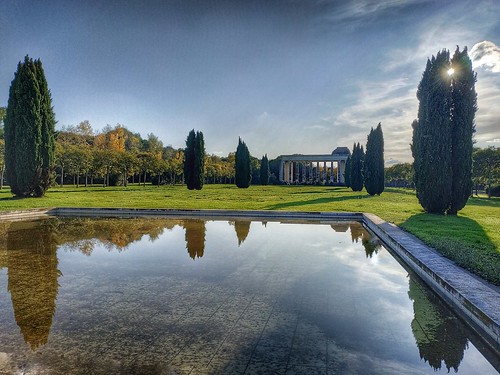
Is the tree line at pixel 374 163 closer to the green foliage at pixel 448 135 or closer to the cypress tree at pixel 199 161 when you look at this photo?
the green foliage at pixel 448 135

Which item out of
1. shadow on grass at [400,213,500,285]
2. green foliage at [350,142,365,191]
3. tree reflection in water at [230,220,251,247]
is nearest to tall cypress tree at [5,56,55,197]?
tree reflection in water at [230,220,251,247]

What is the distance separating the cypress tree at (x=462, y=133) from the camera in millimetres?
16859

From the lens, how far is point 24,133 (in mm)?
21953

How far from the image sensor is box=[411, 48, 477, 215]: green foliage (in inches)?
664

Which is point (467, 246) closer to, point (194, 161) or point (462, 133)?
point (462, 133)

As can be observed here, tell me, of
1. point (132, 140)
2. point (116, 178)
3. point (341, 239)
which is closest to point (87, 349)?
point (341, 239)

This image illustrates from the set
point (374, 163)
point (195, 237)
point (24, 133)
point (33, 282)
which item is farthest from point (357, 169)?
point (33, 282)

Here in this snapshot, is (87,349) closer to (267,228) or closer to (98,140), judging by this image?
(267,228)

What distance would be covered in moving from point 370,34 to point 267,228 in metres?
8.51

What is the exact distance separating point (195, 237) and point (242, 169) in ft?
132

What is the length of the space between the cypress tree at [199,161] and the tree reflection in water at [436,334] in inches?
1458

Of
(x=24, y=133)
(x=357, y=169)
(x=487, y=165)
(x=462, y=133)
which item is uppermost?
(x=24, y=133)

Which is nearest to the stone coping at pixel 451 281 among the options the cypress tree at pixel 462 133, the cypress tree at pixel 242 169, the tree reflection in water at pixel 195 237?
the tree reflection in water at pixel 195 237

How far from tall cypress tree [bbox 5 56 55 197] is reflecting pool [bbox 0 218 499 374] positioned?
16219 mm
